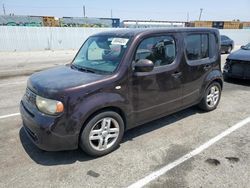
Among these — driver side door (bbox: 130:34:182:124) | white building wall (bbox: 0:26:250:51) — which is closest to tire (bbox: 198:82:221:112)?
driver side door (bbox: 130:34:182:124)

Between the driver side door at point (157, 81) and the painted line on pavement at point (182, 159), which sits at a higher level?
the driver side door at point (157, 81)

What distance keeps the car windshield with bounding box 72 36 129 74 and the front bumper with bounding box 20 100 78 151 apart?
107 cm

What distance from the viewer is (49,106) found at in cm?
319

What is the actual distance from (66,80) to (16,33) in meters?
19.8

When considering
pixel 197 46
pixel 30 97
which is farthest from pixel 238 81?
pixel 30 97

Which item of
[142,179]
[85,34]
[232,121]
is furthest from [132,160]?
[85,34]

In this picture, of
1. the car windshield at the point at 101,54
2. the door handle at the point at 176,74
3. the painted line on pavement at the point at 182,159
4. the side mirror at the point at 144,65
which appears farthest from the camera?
the door handle at the point at 176,74

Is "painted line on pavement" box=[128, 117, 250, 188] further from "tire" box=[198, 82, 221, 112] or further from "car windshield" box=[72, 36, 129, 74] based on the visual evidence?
"car windshield" box=[72, 36, 129, 74]

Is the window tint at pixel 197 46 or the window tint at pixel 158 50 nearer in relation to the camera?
the window tint at pixel 158 50

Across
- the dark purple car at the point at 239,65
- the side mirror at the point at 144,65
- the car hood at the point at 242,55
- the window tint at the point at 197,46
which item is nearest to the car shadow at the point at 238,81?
the dark purple car at the point at 239,65

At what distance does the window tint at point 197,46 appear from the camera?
183 inches

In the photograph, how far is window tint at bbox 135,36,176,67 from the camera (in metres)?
3.90

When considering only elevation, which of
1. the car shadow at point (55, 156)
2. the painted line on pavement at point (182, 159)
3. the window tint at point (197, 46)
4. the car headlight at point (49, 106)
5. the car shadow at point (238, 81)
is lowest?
the car shadow at point (238, 81)

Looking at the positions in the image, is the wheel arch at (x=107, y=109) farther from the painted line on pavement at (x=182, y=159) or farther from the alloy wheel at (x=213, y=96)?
the alloy wheel at (x=213, y=96)
